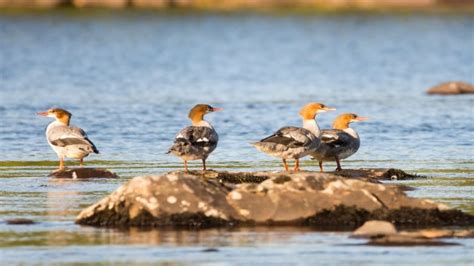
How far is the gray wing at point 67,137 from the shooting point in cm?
1941

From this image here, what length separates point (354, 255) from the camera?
12266 millimetres

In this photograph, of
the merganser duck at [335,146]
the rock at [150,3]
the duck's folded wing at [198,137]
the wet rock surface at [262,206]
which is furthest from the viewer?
the rock at [150,3]

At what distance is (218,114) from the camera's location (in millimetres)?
29312

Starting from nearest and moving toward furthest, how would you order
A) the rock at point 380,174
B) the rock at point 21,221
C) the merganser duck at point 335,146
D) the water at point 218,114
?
1. the water at point 218,114
2. the rock at point 21,221
3. the rock at point 380,174
4. the merganser duck at point 335,146

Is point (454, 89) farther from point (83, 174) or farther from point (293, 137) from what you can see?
point (83, 174)

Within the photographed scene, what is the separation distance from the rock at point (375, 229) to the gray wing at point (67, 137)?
660 cm

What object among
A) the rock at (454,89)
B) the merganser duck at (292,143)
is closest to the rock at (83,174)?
the merganser duck at (292,143)

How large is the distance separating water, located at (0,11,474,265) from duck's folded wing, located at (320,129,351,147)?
1018 mm

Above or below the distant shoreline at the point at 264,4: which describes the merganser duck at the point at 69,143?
below

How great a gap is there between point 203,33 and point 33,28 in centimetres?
960

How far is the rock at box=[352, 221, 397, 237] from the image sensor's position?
13.1 m

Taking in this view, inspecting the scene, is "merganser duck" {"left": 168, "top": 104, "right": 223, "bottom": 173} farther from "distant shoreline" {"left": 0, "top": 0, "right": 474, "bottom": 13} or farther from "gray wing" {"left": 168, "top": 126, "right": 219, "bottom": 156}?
"distant shoreline" {"left": 0, "top": 0, "right": 474, "bottom": 13}

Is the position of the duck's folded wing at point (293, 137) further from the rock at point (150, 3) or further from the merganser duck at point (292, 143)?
the rock at point (150, 3)

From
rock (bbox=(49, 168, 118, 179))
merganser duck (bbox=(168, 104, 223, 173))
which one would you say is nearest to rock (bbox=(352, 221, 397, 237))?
merganser duck (bbox=(168, 104, 223, 173))
